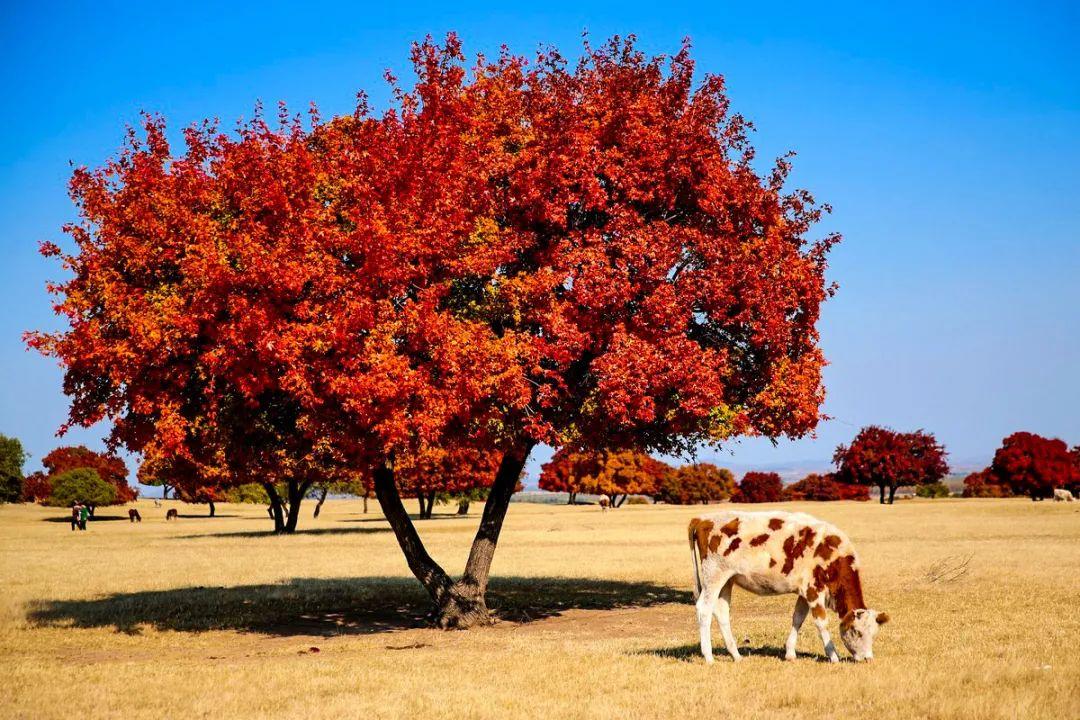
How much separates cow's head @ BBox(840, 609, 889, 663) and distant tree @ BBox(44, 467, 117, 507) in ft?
325

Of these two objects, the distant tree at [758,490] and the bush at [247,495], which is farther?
the distant tree at [758,490]

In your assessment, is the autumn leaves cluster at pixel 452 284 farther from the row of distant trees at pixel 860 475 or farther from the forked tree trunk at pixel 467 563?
the row of distant trees at pixel 860 475

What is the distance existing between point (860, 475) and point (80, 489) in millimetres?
85683

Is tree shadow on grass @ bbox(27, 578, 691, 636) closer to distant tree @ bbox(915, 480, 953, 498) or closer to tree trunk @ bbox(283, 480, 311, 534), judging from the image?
tree trunk @ bbox(283, 480, 311, 534)

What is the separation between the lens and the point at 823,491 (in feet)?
429

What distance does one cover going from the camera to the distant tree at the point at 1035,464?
95438mm

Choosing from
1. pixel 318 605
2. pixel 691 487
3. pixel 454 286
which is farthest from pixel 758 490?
pixel 454 286

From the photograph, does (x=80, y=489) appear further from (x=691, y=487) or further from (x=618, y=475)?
(x=691, y=487)

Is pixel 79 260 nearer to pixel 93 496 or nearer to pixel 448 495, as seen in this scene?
pixel 448 495

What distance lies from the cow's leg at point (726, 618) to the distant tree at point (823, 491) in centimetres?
11818

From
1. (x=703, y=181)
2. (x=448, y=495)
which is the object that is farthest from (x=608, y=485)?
(x=703, y=181)

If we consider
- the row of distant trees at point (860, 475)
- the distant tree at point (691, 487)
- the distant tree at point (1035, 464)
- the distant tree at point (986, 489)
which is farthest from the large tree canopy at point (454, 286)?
the distant tree at point (986, 489)

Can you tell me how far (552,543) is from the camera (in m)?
54.5

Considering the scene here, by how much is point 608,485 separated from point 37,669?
110156 millimetres
